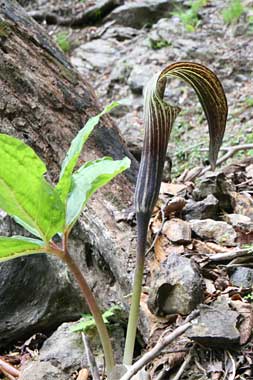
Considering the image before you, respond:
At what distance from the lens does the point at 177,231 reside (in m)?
1.64

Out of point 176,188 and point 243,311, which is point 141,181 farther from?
point 176,188

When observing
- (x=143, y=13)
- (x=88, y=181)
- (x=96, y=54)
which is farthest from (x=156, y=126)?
(x=143, y=13)

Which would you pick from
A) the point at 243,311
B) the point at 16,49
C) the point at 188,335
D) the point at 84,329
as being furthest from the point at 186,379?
the point at 16,49

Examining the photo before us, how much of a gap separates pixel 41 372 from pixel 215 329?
501 mm

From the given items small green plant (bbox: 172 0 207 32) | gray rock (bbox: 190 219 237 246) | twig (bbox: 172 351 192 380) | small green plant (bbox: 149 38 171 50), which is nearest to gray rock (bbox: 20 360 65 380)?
twig (bbox: 172 351 192 380)

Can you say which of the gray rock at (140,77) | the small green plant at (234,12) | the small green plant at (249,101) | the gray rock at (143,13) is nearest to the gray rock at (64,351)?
the small green plant at (249,101)

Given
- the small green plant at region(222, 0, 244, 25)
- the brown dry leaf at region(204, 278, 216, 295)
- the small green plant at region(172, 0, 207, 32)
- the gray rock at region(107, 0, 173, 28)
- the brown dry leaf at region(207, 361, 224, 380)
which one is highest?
the gray rock at region(107, 0, 173, 28)

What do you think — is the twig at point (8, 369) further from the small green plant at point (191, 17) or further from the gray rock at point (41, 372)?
the small green plant at point (191, 17)

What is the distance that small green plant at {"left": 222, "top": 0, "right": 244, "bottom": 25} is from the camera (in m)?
5.40

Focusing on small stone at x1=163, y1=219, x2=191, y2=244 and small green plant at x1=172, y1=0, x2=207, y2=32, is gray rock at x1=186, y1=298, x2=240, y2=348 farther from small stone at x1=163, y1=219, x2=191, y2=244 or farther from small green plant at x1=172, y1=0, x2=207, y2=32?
small green plant at x1=172, y1=0, x2=207, y2=32

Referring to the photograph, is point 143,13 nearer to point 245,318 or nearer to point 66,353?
point 66,353

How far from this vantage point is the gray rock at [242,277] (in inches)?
55.4

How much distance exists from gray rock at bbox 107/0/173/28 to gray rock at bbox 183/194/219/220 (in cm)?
522

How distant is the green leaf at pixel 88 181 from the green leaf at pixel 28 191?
4 centimetres
